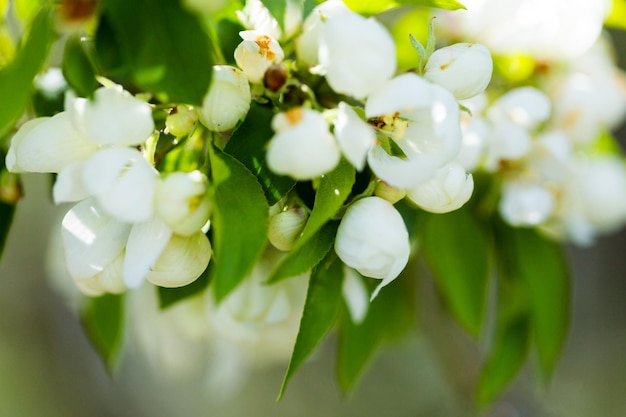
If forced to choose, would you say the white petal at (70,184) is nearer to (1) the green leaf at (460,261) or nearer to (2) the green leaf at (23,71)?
(2) the green leaf at (23,71)

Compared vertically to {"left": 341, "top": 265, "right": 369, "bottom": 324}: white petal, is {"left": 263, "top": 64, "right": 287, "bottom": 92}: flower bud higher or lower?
higher

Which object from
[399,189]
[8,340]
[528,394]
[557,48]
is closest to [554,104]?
[557,48]

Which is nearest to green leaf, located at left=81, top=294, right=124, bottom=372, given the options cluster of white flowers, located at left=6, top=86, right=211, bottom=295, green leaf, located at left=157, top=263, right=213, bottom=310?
green leaf, located at left=157, top=263, right=213, bottom=310

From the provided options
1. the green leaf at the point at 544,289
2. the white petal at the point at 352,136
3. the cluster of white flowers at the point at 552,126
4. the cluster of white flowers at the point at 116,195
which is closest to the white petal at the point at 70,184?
the cluster of white flowers at the point at 116,195

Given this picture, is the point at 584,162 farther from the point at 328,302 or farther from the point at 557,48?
the point at 328,302

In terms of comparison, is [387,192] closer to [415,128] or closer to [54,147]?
[415,128]

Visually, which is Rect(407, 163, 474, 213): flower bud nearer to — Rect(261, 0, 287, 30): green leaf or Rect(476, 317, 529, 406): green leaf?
Rect(261, 0, 287, 30): green leaf
